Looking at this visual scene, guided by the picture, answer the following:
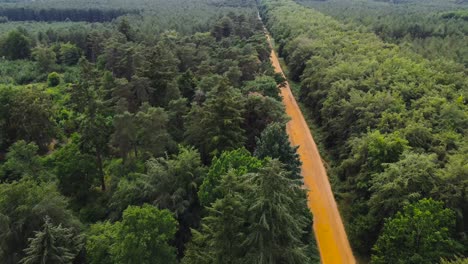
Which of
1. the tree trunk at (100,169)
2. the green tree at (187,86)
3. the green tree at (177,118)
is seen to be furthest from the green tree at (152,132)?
the green tree at (187,86)

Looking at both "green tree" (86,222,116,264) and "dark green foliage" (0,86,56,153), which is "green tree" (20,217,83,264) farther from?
"dark green foliage" (0,86,56,153)

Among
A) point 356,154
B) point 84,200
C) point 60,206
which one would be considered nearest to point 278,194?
point 60,206

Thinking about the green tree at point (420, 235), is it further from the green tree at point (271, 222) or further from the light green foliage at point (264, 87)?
the light green foliage at point (264, 87)

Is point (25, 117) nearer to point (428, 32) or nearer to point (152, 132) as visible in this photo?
point (152, 132)

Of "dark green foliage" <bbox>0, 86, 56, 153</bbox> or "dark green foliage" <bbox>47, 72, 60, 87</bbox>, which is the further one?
"dark green foliage" <bbox>47, 72, 60, 87</bbox>

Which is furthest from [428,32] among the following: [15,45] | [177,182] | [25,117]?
[15,45]

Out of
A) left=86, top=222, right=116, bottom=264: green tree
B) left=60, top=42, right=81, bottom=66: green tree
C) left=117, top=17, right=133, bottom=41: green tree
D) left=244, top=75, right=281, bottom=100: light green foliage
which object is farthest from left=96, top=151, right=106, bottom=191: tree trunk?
left=60, top=42, right=81, bottom=66: green tree

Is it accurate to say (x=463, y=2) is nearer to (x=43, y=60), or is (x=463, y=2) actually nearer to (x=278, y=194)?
(x=43, y=60)
